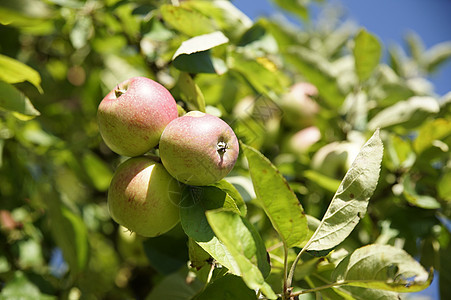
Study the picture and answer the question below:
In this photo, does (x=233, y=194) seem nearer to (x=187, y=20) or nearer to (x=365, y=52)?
(x=187, y=20)

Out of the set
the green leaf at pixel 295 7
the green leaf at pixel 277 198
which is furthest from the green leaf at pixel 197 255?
the green leaf at pixel 295 7

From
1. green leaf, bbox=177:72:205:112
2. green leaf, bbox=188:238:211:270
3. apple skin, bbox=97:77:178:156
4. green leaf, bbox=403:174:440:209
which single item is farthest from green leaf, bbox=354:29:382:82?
green leaf, bbox=188:238:211:270

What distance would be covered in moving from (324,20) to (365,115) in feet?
3.69

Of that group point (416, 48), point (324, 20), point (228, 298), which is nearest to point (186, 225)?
point (228, 298)

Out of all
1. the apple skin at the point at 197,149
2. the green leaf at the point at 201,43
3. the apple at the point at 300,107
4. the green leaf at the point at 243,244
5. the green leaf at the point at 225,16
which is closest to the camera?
the green leaf at the point at 243,244

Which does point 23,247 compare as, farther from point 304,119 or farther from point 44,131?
point 304,119

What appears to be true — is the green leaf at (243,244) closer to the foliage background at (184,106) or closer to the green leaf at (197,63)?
the foliage background at (184,106)

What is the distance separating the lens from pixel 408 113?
1.28 metres

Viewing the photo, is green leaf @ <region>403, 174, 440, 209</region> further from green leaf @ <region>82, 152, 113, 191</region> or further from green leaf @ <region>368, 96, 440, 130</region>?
green leaf @ <region>82, 152, 113, 191</region>

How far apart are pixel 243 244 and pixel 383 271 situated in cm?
22

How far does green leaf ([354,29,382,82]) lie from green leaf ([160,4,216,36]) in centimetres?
48

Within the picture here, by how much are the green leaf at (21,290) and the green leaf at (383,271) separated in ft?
2.79

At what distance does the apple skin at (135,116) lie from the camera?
75 cm

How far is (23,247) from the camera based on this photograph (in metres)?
1.40
